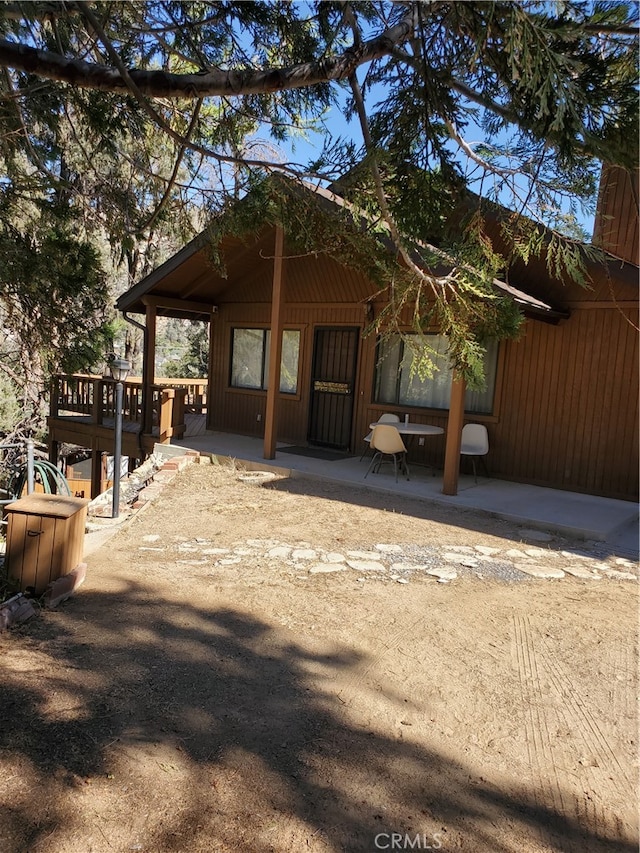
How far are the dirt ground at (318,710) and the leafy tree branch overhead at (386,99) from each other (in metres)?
2.04

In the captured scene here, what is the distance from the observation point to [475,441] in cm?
848

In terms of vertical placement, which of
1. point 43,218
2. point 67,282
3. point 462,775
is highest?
point 43,218

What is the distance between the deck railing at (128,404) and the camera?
10.3 metres

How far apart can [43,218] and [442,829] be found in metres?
4.90

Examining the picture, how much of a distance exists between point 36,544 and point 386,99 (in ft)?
11.1

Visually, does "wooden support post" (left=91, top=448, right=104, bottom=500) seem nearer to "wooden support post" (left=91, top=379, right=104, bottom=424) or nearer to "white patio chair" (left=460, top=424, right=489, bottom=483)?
"wooden support post" (left=91, top=379, right=104, bottom=424)

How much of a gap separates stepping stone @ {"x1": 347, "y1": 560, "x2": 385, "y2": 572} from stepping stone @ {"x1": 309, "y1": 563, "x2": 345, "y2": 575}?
100 mm

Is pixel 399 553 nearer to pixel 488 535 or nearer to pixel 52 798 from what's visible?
pixel 488 535

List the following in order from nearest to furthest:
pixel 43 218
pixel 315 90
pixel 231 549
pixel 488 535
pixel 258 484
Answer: pixel 315 90 < pixel 43 218 < pixel 231 549 < pixel 488 535 < pixel 258 484

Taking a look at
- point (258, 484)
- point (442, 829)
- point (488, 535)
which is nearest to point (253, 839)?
point (442, 829)

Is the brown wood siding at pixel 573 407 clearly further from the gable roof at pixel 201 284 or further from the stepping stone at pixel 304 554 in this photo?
the stepping stone at pixel 304 554

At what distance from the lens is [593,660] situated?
343 cm

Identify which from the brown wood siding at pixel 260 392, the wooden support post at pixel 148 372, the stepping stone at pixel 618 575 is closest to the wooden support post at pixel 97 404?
the wooden support post at pixel 148 372

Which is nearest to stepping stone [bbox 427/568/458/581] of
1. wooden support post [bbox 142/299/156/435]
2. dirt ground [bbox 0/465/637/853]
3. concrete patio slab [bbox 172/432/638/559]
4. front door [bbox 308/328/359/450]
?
dirt ground [bbox 0/465/637/853]
